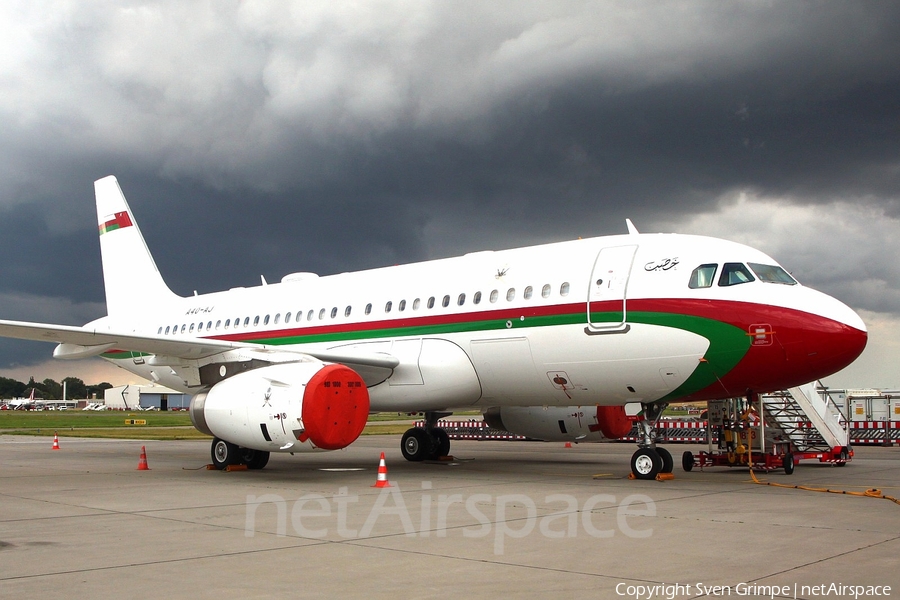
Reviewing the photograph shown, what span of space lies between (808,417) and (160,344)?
1499 cm

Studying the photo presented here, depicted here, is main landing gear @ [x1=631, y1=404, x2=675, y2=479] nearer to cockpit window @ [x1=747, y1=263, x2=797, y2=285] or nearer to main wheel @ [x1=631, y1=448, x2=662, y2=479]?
main wheel @ [x1=631, y1=448, x2=662, y2=479]

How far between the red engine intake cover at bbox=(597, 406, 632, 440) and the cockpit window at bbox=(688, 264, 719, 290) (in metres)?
5.64

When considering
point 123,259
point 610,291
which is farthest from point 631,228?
point 123,259

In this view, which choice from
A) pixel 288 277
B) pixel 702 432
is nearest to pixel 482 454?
pixel 288 277

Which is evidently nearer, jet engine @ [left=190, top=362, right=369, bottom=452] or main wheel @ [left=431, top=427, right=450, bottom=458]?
jet engine @ [left=190, top=362, right=369, bottom=452]

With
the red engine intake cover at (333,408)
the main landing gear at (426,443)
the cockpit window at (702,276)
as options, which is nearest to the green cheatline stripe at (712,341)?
the cockpit window at (702,276)

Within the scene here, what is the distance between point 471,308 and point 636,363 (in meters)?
3.70

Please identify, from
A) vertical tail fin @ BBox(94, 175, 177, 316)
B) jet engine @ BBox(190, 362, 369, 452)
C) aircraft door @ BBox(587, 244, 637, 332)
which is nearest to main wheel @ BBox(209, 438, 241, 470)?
jet engine @ BBox(190, 362, 369, 452)

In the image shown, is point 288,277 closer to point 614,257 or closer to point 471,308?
point 471,308

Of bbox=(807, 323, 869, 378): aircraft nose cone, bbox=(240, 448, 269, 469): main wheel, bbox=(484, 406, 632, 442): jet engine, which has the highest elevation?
bbox=(807, 323, 869, 378): aircraft nose cone

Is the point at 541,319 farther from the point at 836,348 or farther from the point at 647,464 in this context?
the point at 836,348

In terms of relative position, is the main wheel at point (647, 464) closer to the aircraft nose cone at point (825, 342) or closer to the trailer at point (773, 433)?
the trailer at point (773, 433)

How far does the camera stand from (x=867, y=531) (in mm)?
9125

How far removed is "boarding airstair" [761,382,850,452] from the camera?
1984cm
